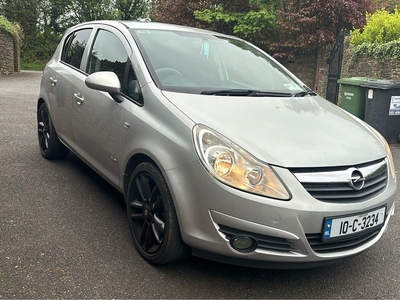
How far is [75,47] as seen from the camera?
4.41m

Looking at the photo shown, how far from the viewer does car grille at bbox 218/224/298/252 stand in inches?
90.2

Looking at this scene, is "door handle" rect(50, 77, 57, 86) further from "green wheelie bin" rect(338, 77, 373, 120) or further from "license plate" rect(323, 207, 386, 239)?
"green wheelie bin" rect(338, 77, 373, 120)

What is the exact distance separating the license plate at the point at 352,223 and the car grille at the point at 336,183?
0.34ft

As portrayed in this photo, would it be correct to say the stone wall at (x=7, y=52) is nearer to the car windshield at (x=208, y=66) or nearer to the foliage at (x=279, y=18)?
the foliage at (x=279, y=18)

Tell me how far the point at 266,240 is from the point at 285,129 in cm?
72

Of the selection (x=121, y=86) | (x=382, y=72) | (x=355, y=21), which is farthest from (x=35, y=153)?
(x=355, y=21)

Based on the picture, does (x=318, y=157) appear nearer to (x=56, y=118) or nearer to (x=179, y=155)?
(x=179, y=155)

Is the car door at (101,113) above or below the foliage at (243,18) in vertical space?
below

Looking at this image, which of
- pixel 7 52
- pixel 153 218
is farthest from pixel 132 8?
pixel 153 218

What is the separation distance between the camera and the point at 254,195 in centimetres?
224

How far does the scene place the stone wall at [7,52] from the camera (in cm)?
1836

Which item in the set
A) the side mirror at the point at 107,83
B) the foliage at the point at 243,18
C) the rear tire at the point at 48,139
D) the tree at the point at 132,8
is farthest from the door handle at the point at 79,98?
the tree at the point at 132,8

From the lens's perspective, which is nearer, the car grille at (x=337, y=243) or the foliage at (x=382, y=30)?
the car grille at (x=337, y=243)

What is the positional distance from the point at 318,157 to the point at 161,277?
1214mm
